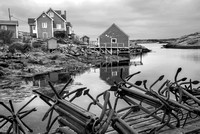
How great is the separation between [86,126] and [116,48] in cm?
4758

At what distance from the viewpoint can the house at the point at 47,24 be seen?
146 feet

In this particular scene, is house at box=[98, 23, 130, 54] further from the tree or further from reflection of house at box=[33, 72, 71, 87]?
reflection of house at box=[33, 72, 71, 87]

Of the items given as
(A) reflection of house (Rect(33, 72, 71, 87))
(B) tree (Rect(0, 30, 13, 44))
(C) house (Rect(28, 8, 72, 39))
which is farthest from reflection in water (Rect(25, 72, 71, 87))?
(C) house (Rect(28, 8, 72, 39))

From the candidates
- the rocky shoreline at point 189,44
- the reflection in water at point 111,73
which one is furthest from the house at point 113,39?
the rocky shoreline at point 189,44

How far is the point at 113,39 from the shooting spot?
155ft

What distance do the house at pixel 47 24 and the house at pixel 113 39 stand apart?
10.9 m

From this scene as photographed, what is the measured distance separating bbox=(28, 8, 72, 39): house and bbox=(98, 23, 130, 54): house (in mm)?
10940

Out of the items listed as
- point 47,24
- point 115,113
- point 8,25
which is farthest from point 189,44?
point 115,113

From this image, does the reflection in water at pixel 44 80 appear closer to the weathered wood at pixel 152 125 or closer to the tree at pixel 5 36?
the weathered wood at pixel 152 125

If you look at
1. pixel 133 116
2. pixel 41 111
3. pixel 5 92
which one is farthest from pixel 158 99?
pixel 5 92

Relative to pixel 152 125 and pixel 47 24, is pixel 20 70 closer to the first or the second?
pixel 152 125

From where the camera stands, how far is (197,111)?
116 inches

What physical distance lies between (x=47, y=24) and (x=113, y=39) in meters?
18.4

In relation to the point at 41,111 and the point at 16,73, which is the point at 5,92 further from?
the point at 16,73
